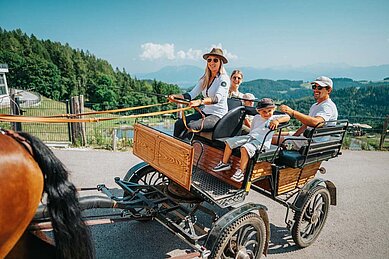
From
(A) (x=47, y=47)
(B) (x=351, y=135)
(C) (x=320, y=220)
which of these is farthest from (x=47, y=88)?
(C) (x=320, y=220)

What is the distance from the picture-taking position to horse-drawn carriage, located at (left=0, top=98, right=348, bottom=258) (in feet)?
7.78

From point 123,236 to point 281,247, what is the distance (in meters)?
1.88

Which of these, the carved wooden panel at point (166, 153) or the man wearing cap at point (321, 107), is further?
the man wearing cap at point (321, 107)

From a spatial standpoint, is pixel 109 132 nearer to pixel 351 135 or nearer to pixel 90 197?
pixel 90 197

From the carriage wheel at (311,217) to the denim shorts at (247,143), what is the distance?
3.02 feet

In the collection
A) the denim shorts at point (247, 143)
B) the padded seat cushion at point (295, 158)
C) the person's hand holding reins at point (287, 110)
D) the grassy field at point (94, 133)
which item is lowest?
the grassy field at point (94, 133)

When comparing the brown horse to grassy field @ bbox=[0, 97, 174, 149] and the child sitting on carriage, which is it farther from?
grassy field @ bbox=[0, 97, 174, 149]

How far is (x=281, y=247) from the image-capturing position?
3.21 metres

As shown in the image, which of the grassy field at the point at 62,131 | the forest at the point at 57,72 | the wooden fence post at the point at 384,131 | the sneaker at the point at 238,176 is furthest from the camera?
the forest at the point at 57,72

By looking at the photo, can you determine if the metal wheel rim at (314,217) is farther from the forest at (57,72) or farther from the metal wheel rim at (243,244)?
the forest at (57,72)

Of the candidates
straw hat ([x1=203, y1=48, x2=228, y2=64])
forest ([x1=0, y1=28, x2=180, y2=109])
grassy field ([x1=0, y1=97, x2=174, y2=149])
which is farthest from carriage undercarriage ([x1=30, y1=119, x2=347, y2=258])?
forest ([x1=0, y1=28, x2=180, y2=109])

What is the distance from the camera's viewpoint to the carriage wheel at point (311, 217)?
119 inches

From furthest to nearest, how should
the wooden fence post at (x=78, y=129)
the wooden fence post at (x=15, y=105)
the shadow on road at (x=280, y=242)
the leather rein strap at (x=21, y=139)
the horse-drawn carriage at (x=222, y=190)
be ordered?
the wooden fence post at (x=78, y=129) → the wooden fence post at (x=15, y=105) → the shadow on road at (x=280, y=242) → the horse-drawn carriage at (x=222, y=190) → the leather rein strap at (x=21, y=139)

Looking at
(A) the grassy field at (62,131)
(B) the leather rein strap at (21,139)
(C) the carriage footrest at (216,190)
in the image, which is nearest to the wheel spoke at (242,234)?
(C) the carriage footrest at (216,190)
